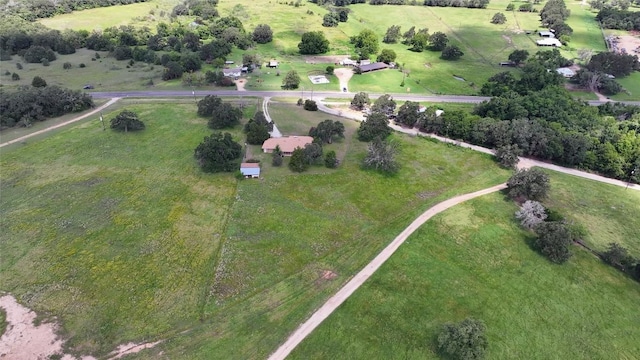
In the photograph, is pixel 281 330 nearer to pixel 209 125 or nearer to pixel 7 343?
pixel 7 343

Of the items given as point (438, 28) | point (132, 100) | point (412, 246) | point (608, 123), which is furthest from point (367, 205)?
point (438, 28)

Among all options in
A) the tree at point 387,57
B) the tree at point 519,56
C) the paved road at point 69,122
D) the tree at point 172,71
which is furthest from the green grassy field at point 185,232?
the tree at point 519,56

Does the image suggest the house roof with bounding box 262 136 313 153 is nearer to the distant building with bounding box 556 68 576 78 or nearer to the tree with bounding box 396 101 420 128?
the tree with bounding box 396 101 420 128

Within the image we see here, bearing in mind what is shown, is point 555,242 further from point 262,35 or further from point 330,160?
point 262,35

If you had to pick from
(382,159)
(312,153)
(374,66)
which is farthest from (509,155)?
(374,66)

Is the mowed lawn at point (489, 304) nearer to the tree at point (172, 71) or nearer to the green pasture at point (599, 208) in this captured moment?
the green pasture at point (599, 208)

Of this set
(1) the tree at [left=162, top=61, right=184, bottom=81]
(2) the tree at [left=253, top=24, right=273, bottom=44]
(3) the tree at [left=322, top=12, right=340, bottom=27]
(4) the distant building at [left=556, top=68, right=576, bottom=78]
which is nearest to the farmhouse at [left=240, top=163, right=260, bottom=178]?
(1) the tree at [left=162, top=61, right=184, bottom=81]

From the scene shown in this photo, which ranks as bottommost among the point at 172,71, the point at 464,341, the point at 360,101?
the point at 464,341
